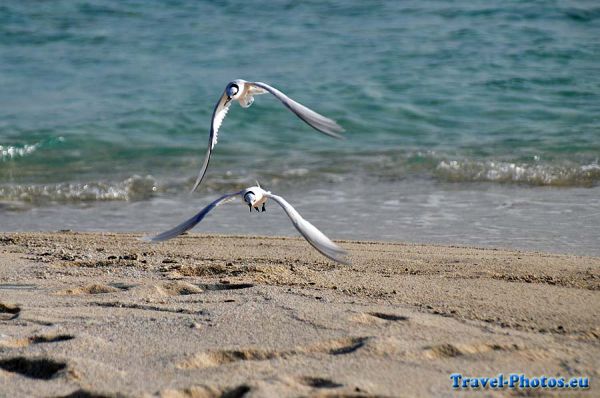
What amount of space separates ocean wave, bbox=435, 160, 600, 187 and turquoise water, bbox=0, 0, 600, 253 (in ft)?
0.07

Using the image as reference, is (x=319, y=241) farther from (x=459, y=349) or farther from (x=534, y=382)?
(x=534, y=382)

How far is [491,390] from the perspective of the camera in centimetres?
334

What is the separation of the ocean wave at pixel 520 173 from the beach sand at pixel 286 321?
8.53 ft

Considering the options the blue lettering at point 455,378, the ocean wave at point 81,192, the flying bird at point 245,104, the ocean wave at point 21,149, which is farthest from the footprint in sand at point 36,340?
the ocean wave at point 21,149

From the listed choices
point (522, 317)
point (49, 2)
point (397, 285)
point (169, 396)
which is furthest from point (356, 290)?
point (49, 2)

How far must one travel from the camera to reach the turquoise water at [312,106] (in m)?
8.21

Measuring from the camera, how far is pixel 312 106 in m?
11.4

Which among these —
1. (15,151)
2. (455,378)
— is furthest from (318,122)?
(15,151)

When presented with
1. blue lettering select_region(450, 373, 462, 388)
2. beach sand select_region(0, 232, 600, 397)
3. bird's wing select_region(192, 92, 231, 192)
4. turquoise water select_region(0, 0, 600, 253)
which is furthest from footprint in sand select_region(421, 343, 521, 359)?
turquoise water select_region(0, 0, 600, 253)

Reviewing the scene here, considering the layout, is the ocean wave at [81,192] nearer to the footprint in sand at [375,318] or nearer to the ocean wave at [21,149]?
the ocean wave at [21,149]

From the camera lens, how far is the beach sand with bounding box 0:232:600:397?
11.3 ft

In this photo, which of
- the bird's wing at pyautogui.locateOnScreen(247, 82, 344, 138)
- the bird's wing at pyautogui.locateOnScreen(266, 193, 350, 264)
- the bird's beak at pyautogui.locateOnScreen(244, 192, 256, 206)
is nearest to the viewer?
the bird's wing at pyautogui.locateOnScreen(266, 193, 350, 264)

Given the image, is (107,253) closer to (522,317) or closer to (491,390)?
(522,317)

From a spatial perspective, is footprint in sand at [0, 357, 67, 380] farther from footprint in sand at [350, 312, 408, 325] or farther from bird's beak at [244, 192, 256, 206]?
bird's beak at [244, 192, 256, 206]
